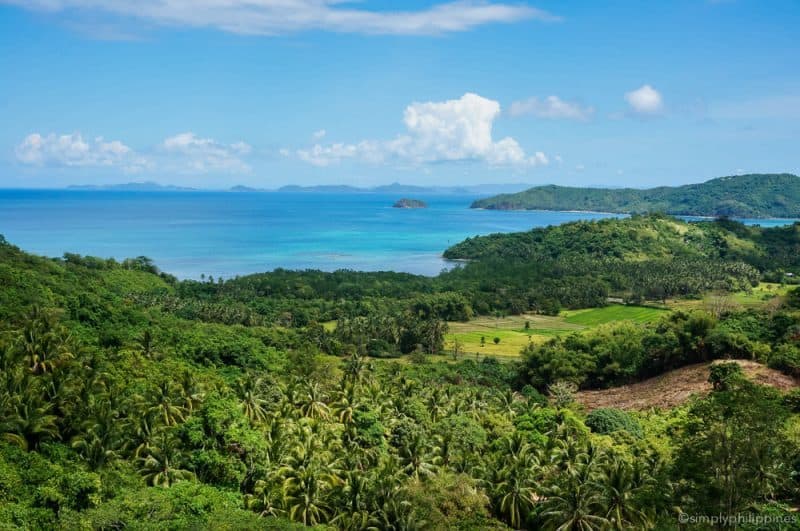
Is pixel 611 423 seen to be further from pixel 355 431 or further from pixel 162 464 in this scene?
pixel 162 464

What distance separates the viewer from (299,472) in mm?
40500

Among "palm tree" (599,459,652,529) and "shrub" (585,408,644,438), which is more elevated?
"palm tree" (599,459,652,529)

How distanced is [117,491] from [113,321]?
45334 mm

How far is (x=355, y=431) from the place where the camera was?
49.8m

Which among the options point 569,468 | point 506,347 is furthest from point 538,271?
point 569,468

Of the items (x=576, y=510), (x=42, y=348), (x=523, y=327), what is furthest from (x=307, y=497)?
(x=523, y=327)

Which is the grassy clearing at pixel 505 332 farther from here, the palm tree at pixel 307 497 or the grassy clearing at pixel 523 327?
the palm tree at pixel 307 497

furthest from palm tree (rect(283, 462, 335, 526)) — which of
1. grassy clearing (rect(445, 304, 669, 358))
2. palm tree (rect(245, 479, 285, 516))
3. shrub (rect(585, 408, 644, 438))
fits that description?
grassy clearing (rect(445, 304, 669, 358))

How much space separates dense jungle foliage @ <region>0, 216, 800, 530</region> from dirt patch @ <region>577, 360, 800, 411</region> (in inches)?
82.9

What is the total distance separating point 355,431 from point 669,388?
41.1 metres

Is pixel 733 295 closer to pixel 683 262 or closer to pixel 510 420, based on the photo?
pixel 683 262

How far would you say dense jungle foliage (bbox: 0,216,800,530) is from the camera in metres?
34.4

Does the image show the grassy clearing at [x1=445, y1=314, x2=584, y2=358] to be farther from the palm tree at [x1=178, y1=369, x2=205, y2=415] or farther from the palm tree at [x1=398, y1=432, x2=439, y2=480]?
the palm tree at [x1=178, y1=369, x2=205, y2=415]

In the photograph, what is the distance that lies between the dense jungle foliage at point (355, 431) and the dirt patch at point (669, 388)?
2107mm
